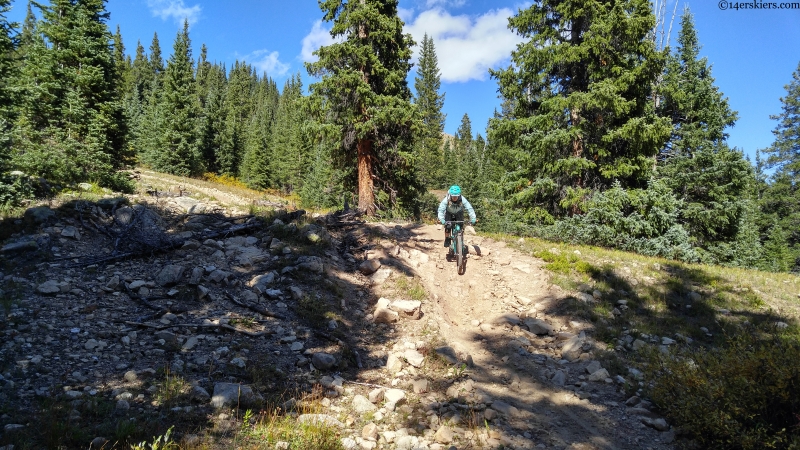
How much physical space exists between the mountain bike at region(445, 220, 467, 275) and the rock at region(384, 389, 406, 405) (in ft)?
16.8

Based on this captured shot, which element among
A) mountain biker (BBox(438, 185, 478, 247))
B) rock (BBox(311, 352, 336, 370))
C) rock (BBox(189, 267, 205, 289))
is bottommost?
rock (BBox(311, 352, 336, 370))

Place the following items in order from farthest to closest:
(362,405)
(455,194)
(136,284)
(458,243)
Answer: (458,243)
(455,194)
(136,284)
(362,405)

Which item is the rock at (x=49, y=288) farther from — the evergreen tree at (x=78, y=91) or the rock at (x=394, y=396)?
the evergreen tree at (x=78, y=91)

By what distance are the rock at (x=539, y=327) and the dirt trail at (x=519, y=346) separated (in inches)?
5.0

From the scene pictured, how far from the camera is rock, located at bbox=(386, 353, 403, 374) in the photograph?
6304mm

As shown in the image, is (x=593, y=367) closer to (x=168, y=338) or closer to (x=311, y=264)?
(x=311, y=264)

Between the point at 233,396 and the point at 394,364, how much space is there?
2.55 meters

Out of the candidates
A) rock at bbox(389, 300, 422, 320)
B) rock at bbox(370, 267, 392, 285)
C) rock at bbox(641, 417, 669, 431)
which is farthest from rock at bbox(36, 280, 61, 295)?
rock at bbox(641, 417, 669, 431)

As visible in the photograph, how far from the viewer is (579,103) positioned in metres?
14.1

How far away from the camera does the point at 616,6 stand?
14.0m

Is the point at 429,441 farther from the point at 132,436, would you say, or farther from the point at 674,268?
the point at 674,268

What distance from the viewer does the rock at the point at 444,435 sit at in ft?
15.1

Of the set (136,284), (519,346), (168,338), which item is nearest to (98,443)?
(168,338)

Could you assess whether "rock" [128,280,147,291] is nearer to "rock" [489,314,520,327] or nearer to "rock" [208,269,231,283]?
"rock" [208,269,231,283]
